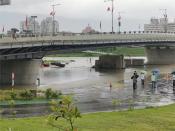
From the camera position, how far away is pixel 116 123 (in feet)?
86.5

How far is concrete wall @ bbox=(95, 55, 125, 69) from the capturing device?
125938 millimetres

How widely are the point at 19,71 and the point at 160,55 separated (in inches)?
3019

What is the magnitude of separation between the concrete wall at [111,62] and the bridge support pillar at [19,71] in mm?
49555

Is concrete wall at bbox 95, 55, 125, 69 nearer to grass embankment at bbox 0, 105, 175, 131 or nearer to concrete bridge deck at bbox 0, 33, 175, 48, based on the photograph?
concrete bridge deck at bbox 0, 33, 175, 48

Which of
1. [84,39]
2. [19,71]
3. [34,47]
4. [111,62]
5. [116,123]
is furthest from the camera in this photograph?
[111,62]

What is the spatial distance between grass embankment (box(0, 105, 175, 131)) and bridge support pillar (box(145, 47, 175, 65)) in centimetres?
11518

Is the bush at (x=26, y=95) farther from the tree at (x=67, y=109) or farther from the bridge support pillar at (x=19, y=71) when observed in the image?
the tree at (x=67, y=109)

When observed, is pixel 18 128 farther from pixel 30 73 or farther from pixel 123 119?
pixel 30 73

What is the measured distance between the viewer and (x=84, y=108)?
42.5 metres

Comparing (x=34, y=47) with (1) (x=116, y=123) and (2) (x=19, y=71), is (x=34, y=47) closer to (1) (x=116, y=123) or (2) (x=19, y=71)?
(2) (x=19, y=71)

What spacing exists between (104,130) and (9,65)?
178ft

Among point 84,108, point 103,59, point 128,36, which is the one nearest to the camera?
point 84,108

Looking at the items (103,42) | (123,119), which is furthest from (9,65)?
(123,119)

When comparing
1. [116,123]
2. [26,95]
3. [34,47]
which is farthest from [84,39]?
[116,123]
